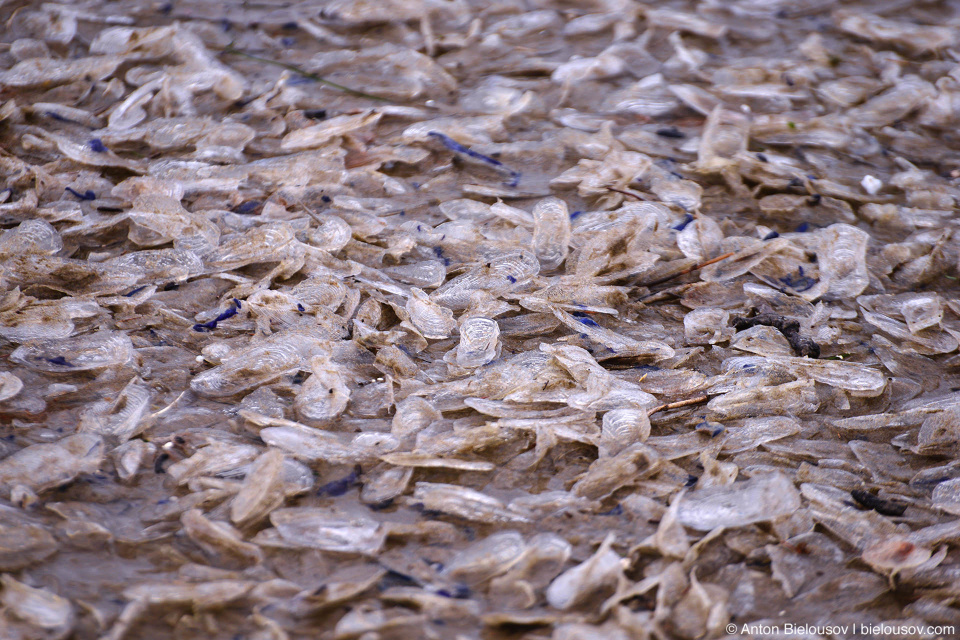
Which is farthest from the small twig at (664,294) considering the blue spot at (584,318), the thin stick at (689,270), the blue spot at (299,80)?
the blue spot at (299,80)

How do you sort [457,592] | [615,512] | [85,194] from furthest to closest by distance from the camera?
[85,194] < [615,512] < [457,592]

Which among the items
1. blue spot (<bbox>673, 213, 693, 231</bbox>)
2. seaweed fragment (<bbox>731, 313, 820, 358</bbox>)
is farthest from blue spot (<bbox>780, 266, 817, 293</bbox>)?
blue spot (<bbox>673, 213, 693, 231</bbox>)

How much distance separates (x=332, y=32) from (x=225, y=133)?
68cm

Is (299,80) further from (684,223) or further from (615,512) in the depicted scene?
(615,512)

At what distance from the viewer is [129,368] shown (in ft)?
4.13

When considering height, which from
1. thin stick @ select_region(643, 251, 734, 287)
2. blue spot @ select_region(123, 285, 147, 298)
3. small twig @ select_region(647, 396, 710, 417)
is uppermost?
blue spot @ select_region(123, 285, 147, 298)

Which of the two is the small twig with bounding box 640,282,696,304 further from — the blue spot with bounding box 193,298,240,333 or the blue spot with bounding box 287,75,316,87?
the blue spot with bounding box 287,75,316,87

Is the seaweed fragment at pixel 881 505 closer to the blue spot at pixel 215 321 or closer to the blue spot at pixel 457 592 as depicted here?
the blue spot at pixel 457 592

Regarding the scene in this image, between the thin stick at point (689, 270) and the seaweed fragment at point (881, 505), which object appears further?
the thin stick at point (689, 270)

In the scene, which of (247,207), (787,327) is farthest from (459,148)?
(787,327)

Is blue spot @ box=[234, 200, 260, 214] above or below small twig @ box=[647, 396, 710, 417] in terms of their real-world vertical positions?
above

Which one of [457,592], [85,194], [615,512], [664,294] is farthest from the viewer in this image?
[85,194]

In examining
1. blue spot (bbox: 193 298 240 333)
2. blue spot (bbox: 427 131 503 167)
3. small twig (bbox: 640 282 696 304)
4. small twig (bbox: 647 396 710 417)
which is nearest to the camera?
small twig (bbox: 647 396 710 417)

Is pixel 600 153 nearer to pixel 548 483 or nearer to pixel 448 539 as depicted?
pixel 548 483
